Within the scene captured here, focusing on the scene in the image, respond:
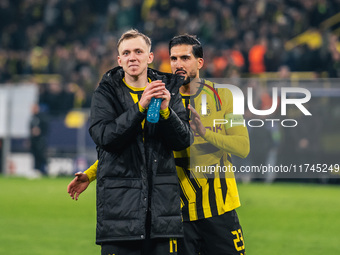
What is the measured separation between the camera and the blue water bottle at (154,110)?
386cm

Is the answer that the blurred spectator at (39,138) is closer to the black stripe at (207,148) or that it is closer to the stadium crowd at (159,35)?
the stadium crowd at (159,35)

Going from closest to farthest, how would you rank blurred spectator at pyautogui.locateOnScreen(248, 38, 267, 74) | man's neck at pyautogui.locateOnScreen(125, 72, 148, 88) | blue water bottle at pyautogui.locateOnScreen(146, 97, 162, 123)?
blue water bottle at pyautogui.locateOnScreen(146, 97, 162, 123)
man's neck at pyautogui.locateOnScreen(125, 72, 148, 88)
blurred spectator at pyautogui.locateOnScreen(248, 38, 267, 74)

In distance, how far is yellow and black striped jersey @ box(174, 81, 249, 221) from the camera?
15.7 feet

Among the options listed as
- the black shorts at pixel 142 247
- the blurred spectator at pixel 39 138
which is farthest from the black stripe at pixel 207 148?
the blurred spectator at pixel 39 138

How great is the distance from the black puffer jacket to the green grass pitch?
12.5 ft

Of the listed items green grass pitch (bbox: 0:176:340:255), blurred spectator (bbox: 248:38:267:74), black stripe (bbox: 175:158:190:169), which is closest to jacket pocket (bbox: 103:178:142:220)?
black stripe (bbox: 175:158:190:169)

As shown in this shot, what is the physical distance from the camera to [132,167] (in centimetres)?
404

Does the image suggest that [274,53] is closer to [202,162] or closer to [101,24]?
[101,24]

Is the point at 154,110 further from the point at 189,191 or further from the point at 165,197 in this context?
the point at 189,191

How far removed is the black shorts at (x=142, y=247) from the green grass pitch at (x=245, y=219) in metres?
3.71

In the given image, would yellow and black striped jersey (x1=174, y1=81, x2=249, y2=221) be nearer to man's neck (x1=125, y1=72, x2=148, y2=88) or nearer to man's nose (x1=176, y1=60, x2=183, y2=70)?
man's nose (x1=176, y1=60, x2=183, y2=70)

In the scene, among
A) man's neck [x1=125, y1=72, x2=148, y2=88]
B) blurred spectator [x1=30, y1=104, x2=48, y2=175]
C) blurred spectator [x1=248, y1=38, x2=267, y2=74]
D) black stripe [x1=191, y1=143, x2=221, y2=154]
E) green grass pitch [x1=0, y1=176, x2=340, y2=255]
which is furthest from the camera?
blurred spectator [x1=30, y1=104, x2=48, y2=175]

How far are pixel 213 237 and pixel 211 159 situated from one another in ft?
1.83

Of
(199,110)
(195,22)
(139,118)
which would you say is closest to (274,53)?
(195,22)
